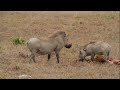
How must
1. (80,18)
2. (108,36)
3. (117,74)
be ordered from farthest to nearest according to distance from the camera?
(80,18) < (108,36) < (117,74)

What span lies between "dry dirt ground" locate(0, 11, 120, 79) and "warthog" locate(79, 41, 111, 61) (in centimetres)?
30

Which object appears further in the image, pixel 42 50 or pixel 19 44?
pixel 19 44

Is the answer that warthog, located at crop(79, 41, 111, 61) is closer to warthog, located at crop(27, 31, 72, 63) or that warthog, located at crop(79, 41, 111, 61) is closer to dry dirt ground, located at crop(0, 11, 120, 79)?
dry dirt ground, located at crop(0, 11, 120, 79)

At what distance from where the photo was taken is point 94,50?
39.8 feet

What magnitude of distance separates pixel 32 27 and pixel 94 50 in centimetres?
702

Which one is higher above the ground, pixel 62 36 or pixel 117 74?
pixel 62 36

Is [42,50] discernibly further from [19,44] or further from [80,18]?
[80,18]

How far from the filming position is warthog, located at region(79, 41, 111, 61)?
12016 millimetres

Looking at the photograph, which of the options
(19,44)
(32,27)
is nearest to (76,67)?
(19,44)

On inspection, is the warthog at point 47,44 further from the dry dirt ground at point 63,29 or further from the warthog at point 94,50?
the warthog at point 94,50

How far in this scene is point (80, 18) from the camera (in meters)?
Result: 20.3

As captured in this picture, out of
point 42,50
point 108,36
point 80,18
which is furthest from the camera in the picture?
point 80,18

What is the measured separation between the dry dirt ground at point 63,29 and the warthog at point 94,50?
296 millimetres

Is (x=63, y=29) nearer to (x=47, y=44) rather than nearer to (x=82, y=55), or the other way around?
(x=82, y=55)
